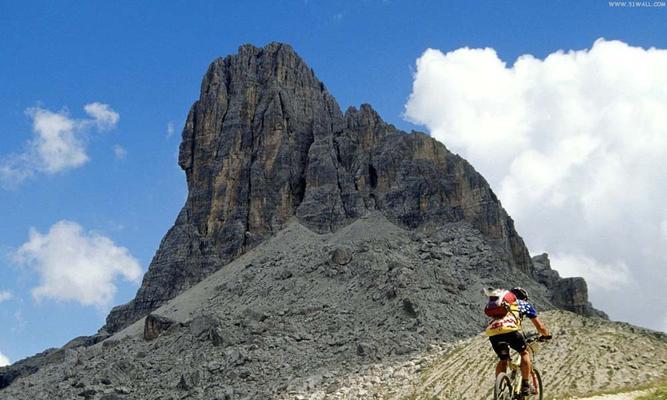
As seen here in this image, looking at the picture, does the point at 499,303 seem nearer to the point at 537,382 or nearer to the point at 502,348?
the point at 502,348

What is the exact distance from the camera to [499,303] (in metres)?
14.9

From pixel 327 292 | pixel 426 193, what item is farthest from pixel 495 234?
pixel 327 292

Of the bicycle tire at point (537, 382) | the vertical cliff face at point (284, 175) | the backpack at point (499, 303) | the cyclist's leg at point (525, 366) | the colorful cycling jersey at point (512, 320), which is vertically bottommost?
the bicycle tire at point (537, 382)

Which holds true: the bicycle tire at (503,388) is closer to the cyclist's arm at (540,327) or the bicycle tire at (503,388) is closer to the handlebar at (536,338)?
the handlebar at (536,338)

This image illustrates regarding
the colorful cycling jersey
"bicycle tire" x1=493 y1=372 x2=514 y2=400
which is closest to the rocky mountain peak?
"bicycle tire" x1=493 y1=372 x2=514 y2=400

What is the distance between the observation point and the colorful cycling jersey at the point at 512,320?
14750 millimetres

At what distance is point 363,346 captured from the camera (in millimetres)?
57281

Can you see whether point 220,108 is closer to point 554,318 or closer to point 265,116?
point 265,116

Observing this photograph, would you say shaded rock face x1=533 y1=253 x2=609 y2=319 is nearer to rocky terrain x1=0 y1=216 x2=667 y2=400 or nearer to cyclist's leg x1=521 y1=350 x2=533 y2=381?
rocky terrain x1=0 y1=216 x2=667 y2=400

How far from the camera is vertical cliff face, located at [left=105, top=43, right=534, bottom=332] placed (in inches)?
3573

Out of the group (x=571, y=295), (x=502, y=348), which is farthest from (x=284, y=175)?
(x=502, y=348)

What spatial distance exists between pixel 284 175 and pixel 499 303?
86.8 m

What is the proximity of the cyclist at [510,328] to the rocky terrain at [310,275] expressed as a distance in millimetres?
26749

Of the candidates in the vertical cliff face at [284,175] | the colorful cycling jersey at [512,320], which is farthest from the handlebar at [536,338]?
the vertical cliff face at [284,175]
